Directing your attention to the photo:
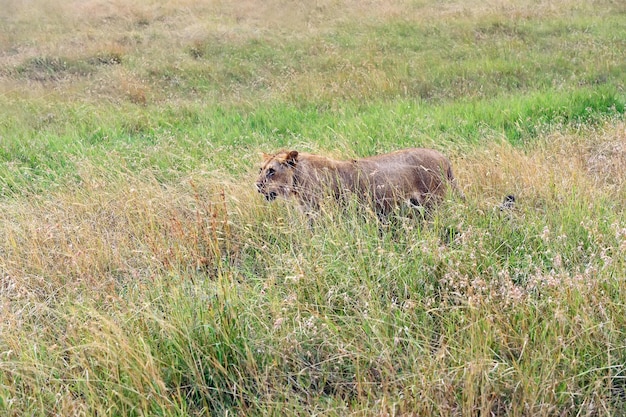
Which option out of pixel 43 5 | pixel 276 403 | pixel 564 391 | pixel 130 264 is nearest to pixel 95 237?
pixel 130 264

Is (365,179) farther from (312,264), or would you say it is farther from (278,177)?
(312,264)

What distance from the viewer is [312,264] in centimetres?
399

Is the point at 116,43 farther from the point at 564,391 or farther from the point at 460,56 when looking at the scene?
the point at 564,391

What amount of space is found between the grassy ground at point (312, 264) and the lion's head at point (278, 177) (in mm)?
221

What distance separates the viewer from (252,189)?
5395 millimetres

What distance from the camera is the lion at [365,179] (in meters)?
4.90

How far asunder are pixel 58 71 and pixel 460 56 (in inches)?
365

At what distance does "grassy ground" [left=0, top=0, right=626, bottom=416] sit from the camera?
2963 millimetres

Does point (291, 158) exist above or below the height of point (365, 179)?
above

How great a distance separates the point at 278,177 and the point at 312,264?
3.89 ft

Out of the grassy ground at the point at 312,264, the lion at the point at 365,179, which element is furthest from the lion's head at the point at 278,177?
the grassy ground at the point at 312,264

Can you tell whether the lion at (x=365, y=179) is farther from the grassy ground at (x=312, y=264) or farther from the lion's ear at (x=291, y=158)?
the grassy ground at (x=312, y=264)

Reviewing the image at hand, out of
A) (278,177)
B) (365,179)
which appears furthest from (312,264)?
(365,179)

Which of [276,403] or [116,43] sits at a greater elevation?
[116,43]
